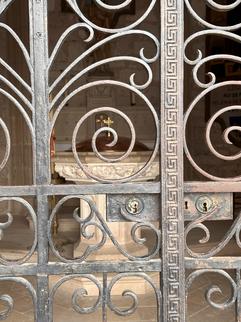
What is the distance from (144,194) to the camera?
5.73 ft

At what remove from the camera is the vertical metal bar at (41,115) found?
1693mm

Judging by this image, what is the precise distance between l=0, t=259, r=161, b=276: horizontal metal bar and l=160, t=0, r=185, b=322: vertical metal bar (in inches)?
2.7

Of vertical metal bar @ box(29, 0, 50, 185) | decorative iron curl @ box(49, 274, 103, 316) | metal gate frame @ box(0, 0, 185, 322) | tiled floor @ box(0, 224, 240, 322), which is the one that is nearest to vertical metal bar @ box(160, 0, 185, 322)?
metal gate frame @ box(0, 0, 185, 322)

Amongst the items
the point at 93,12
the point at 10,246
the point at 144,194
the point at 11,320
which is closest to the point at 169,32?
the point at 144,194

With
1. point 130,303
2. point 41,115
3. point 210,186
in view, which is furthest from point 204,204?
point 130,303

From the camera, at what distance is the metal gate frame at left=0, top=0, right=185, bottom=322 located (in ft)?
5.57

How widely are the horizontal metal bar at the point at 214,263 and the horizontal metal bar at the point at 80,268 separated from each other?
12 cm

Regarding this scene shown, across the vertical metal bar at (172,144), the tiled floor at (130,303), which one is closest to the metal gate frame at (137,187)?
the vertical metal bar at (172,144)

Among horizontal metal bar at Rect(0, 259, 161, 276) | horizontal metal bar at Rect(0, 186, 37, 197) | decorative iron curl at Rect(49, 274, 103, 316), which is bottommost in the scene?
decorative iron curl at Rect(49, 274, 103, 316)

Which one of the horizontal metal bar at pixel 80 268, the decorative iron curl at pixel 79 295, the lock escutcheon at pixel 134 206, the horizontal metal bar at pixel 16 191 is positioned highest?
the horizontal metal bar at pixel 16 191

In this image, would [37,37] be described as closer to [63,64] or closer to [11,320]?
[11,320]

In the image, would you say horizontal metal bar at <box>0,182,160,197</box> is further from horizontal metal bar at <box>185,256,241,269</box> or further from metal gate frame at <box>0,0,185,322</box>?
horizontal metal bar at <box>185,256,241,269</box>

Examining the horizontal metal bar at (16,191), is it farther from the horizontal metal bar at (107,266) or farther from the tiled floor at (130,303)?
the tiled floor at (130,303)

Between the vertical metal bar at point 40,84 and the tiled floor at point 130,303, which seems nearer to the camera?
the vertical metal bar at point 40,84
